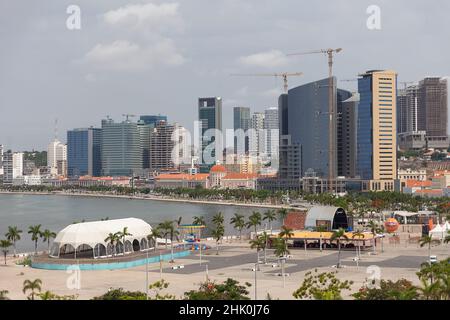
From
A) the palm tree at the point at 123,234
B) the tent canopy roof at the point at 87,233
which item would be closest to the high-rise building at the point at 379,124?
the tent canopy roof at the point at 87,233

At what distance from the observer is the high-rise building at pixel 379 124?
148 m

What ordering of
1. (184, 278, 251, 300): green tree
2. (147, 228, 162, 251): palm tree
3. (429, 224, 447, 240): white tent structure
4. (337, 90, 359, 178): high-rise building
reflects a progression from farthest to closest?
(337, 90, 359, 178): high-rise building → (429, 224, 447, 240): white tent structure → (147, 228, 162, 251): palm tree → (184, 278, 251, 300): green tree

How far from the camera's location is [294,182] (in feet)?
563

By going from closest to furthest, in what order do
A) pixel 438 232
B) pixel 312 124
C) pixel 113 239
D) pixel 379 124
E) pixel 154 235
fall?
1. pixel 113 239
2. pixel 154 235
3. pixel 438 232
4. pixel 379 124
5. pixel 312 124

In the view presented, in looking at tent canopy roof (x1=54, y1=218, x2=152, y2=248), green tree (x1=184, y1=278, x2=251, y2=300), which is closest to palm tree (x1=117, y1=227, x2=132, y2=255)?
tent canopy roof (x1=54, y1=218, x2=152, y2=248)

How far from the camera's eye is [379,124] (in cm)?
14888

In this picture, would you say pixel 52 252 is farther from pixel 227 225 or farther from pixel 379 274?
pixel 227 225

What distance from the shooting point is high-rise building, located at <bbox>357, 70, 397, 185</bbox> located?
148 metres

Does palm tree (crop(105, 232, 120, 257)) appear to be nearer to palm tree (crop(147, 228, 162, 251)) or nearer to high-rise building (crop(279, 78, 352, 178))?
palm tree (crop(147, 228, 162, 251))

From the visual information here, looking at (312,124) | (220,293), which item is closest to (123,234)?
(220,293)

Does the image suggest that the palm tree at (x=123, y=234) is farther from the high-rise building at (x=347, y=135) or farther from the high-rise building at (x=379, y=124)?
the high-rise building at (x=347, y=135)

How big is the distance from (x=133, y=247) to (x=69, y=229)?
16.7 feet

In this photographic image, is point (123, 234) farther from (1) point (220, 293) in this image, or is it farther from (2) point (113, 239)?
(1) point (220, 293)
